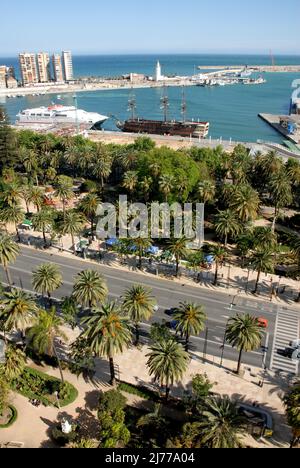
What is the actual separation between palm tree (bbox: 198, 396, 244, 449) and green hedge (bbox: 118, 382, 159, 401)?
30.6 feet

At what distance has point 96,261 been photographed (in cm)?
7006

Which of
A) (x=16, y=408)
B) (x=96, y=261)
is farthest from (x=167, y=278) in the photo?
(x=16, y=408)

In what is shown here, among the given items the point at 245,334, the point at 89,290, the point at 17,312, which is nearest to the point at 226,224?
the point at 245,334

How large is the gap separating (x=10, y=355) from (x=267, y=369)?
30663mm

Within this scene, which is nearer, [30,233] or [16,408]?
[16,408]

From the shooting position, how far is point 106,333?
39219mm

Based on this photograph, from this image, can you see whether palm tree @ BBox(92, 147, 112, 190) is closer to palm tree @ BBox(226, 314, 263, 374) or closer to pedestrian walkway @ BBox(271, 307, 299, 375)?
pedestrian walkway @ BBox(271, 307, 299, 375)

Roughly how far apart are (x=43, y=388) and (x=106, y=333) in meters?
11.7

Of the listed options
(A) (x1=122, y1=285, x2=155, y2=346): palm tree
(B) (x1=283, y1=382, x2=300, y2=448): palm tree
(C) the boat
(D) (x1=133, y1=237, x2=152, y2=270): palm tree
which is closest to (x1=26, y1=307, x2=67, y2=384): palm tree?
(A) (x1=122, y1=285, x2=155, y2=346): palm tree

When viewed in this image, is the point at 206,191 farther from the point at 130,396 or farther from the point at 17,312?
the point at 17,312

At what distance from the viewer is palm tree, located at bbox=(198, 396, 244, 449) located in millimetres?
31031

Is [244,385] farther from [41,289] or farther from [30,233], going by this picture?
[30,233]

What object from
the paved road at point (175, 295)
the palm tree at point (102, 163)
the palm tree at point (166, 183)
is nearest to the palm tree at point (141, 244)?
the paved road at point (175, 295)

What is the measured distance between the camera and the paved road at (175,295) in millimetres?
50250
